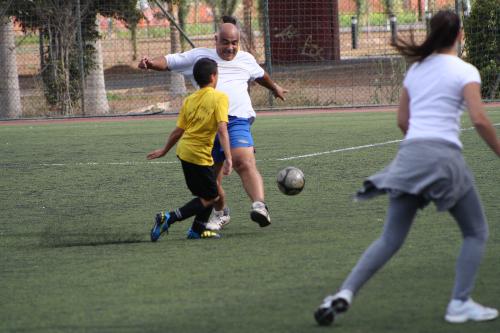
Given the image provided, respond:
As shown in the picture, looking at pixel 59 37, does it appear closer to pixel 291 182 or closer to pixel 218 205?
pixel 291 182

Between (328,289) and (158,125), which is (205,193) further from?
(158,125)

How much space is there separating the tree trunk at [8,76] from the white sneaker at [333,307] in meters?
19.3

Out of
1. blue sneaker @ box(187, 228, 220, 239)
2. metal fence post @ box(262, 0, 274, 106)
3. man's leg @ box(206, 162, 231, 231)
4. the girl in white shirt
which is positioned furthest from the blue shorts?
metal fence post @ box(262, 0, 274, 106)

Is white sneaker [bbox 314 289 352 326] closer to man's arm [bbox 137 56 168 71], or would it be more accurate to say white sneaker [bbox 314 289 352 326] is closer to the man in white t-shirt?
the man in white t-shirt

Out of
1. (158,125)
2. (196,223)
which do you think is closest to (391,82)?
(158,125)

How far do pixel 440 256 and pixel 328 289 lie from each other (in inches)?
50.4

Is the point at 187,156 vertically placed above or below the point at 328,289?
above

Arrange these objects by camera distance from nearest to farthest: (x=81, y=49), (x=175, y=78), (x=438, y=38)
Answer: (x=438, y=38) < (x=81, y=49) < (x=175, y=78)

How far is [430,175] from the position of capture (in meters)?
5.61

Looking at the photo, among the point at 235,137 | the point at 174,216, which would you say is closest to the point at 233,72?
the point at 235,137

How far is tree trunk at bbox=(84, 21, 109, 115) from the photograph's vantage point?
24812 mm

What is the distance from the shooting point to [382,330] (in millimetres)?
5727

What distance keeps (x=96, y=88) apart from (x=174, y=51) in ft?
8.76

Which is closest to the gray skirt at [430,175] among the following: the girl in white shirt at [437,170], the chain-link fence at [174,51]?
the girl in white shirt at [437,170]
